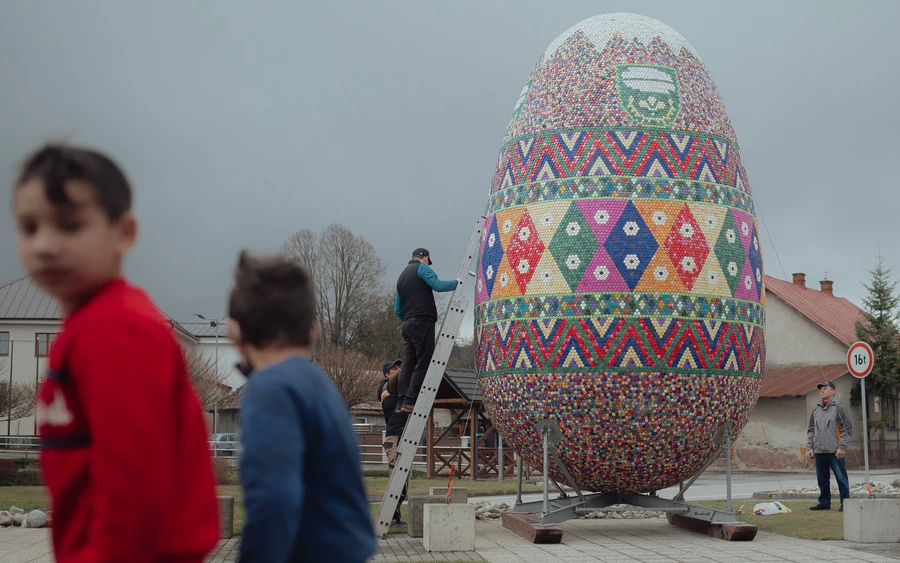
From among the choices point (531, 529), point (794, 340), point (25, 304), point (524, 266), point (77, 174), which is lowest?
point (531, 529)

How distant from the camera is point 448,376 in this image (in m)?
28.7

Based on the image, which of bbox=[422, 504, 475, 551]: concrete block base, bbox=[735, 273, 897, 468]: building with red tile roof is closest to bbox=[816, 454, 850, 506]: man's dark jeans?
bbox=[422, 504, 475, 551]: concrete block base

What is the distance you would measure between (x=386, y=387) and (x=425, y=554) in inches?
129

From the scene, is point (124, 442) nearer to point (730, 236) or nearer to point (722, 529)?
point (730, 236)

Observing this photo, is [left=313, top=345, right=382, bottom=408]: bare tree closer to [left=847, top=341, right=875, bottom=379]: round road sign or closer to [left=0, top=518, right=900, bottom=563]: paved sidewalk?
[left=847, top=341, right=875, bottom=379]: round road sign

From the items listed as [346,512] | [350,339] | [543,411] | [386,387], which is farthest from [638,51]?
[350,339]

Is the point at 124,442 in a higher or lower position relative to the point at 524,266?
lower

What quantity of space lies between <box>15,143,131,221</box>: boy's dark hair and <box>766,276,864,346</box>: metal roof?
117ft

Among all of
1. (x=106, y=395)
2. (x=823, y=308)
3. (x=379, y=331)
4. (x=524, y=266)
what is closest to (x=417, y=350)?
(x=524, y=266)

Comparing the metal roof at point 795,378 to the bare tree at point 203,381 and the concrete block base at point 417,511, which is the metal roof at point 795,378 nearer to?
the bare tree at point 203,381

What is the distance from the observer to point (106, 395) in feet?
7.15

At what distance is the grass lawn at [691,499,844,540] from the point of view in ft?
37.2

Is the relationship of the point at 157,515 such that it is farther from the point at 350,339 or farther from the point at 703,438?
the point at 350,339

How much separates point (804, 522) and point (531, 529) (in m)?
4.25
